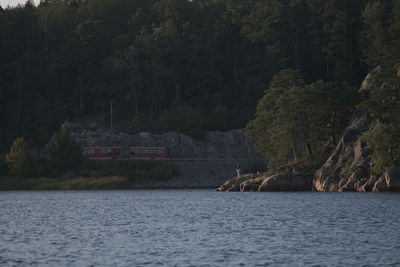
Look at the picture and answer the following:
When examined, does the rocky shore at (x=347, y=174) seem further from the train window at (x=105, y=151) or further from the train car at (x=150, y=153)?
the train window at (x=105, y=151)

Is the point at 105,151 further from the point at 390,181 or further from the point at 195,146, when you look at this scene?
the point at 390,181

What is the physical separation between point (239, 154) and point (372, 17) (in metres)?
34.9

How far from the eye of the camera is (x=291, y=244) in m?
37.6

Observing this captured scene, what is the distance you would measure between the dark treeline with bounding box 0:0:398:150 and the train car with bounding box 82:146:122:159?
14405mm

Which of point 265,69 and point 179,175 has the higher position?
point 265,69

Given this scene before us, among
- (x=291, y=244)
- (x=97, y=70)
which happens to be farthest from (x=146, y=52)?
(x=291, y=244)

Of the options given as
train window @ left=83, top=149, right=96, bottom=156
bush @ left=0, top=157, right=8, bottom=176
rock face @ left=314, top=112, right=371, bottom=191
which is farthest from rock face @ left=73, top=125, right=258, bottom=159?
rock face @ left=314, top=112, right=371, bottom=191

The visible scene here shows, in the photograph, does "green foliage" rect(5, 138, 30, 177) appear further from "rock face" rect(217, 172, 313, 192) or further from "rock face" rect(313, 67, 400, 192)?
"rock face" rect(313, 67, 400, 192)

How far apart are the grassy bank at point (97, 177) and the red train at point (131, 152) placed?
4.91 meters

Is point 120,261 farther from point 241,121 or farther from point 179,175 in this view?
point 241,121

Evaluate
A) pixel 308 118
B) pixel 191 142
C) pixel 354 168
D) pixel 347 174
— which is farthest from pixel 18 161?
pixel 354 168

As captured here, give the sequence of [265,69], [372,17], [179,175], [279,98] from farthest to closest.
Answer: [265,69] → [372,17] → [179,175] → [279,98]

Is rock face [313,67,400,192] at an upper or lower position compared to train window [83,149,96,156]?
lower

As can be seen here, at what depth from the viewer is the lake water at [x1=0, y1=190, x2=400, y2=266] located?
33.3 metres
